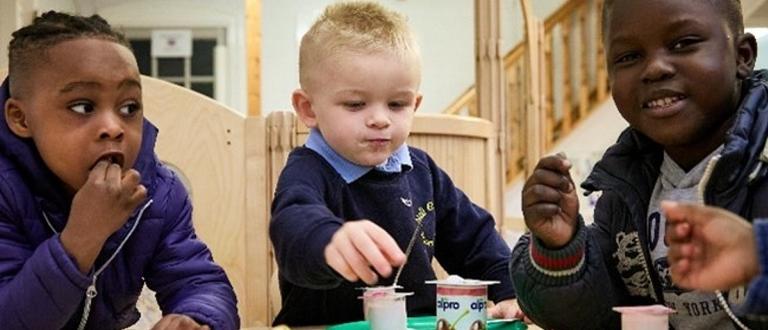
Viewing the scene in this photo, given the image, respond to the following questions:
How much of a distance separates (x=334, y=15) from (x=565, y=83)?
6.03m

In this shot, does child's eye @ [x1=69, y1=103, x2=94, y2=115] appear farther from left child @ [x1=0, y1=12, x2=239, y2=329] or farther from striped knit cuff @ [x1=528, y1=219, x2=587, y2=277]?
striped knit cuff @ [x1=528, y1=219, x2=587, y2=277]

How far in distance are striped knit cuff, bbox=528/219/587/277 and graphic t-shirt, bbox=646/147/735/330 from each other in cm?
10

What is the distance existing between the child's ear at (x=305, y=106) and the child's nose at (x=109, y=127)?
392 mm

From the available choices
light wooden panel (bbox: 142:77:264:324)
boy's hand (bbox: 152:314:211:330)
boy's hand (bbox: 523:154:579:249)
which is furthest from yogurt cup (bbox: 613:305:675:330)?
light wooden panel (bbox: 142:77:264:324)

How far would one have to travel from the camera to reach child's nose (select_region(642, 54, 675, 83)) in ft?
3.37

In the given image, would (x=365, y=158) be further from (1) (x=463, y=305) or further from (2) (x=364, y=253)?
(2) (x=364, y=253)

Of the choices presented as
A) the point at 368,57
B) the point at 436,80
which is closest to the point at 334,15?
the point at 368,57

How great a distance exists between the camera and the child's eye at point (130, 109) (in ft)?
3.67

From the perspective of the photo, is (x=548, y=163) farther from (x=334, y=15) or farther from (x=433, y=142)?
(x=433, y=142)

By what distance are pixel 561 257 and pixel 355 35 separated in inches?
19.7

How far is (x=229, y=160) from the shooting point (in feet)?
6.71

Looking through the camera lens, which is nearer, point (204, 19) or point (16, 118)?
point (16, 118)

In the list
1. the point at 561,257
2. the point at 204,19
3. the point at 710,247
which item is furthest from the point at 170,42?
the point at 710,247

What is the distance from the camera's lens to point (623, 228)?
1178 mm
